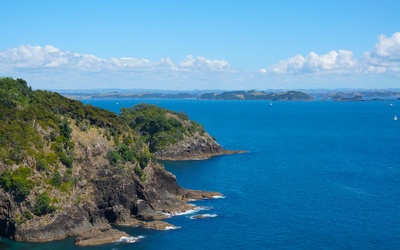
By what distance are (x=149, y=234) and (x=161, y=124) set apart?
Answer: 279 ft

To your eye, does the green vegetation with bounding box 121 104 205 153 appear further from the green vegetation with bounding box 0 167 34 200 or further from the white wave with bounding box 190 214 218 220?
→ the green vegetation with bounding box 0 167 34 200

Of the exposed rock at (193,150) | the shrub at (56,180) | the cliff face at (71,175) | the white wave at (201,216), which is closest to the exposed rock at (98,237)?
the cliff face at (71,175)

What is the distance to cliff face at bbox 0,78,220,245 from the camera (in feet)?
263

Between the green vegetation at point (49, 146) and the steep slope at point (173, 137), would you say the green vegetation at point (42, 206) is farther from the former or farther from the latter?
the steep slope at point (173, 137)

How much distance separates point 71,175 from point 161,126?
78535 millimetres

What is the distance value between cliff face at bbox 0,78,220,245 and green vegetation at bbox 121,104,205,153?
51800 mm

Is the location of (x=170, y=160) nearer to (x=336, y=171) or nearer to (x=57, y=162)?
(x=336, y=171)

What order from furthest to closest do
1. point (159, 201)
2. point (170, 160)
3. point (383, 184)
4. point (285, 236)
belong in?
point (170, 160), point (383, 184), point (159, 201), point (285, 236)

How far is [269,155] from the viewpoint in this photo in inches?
6344

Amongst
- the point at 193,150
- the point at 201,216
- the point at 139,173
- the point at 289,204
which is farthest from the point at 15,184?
the point at 193,150

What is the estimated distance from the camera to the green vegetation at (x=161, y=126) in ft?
531

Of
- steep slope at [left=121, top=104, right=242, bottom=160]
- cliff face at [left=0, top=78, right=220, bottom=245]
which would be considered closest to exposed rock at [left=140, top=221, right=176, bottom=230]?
cliff face at [left=0, top=78, right=220, bottom=245]

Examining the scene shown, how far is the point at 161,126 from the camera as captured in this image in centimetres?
16600

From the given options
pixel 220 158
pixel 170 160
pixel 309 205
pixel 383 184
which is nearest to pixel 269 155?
pixel 220 158
